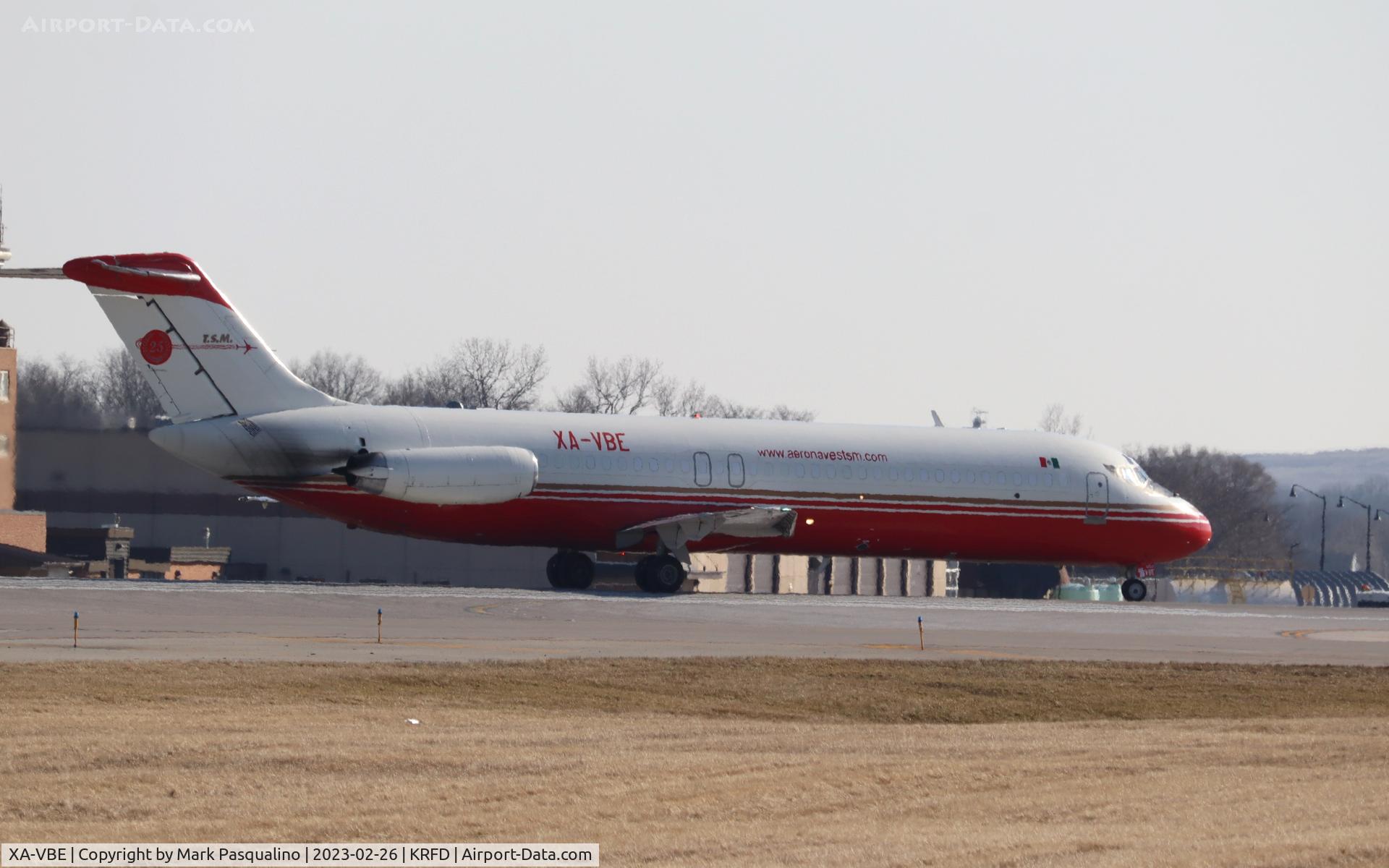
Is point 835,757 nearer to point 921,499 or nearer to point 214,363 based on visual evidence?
point 214,363

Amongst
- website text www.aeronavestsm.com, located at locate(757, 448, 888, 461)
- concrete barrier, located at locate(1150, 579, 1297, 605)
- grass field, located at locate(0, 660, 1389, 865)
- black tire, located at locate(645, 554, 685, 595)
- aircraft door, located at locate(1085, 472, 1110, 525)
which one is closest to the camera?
grass field, located at locate(0, 660, 1389, 865)

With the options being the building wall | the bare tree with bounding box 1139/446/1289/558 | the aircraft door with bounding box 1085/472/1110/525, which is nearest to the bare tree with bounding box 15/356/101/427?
the building wall

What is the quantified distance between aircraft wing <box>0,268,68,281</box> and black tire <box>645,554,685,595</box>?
14346mm

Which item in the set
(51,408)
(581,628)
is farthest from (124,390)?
(581,628)

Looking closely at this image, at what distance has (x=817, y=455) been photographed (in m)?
45.4

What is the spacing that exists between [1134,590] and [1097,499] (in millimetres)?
4166

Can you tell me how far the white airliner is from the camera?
4000cm

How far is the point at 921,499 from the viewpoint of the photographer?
152 feet

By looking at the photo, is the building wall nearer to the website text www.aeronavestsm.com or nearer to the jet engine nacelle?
the jet engine nacelle

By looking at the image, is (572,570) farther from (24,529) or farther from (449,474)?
(24,529)

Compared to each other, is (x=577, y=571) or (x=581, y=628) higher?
(x=577, y=571)

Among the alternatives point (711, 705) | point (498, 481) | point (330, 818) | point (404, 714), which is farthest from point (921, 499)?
point (330, 818)

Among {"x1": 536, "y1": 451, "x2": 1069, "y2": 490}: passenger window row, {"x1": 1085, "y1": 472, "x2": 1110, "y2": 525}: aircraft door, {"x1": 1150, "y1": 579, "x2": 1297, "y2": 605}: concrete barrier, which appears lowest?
{"x1": 1150, "y1": 579, "x2": 1297, "y2": 605}: concrete barrier

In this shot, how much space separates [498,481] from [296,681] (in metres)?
17.6
